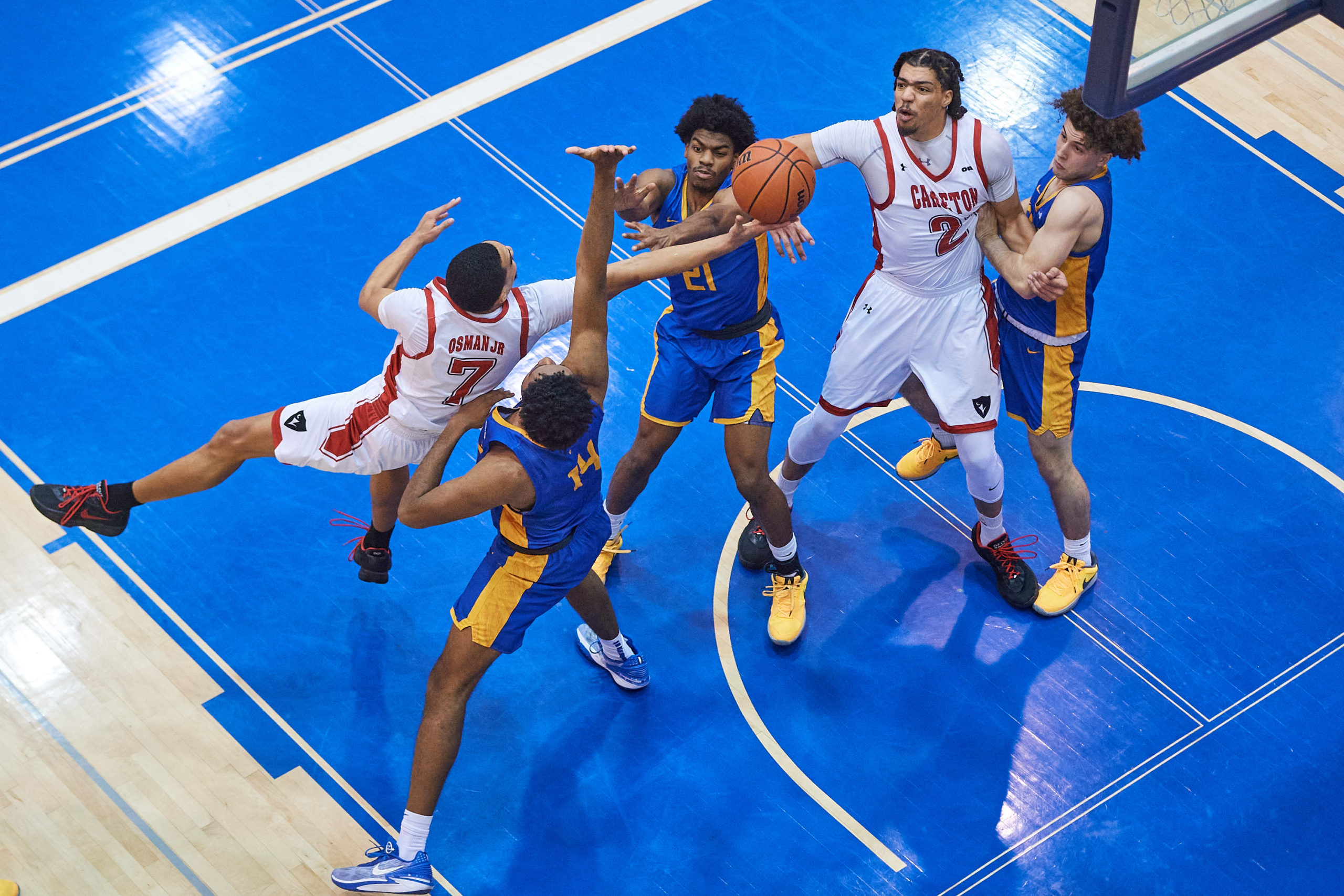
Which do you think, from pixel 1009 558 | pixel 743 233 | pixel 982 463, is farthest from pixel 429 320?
pixel 1009 558

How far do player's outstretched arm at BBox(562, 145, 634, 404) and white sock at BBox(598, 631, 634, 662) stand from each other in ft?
4.36

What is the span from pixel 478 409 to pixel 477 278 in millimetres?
558

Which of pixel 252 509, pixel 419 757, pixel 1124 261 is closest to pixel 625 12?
pixel 1124 261

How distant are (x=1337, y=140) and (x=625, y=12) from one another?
16.5 ft

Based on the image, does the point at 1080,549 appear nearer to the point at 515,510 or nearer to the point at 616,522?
the point at 616,522

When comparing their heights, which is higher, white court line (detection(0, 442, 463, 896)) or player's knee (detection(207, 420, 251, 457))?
player's knee (detection(207, 420, 251, 457))

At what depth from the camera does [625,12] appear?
9938mm

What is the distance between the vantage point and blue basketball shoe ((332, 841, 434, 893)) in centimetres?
570

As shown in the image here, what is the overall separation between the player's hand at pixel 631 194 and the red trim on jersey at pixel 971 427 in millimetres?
1743

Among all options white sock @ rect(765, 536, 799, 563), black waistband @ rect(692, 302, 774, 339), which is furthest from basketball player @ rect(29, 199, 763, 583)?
white sock @ rect(765, 536, 799, 563)

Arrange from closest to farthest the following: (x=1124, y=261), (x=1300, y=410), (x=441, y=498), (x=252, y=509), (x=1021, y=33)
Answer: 1. (x=441, y=498)
2. (x=252, y=509)
3. (x=1300, y=410)
4. (x=1124, y=261)
5. (x=1021, y=33)

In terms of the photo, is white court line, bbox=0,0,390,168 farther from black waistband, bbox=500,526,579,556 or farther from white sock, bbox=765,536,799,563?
white sock, bbox=765,536,799,563

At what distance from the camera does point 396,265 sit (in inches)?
240

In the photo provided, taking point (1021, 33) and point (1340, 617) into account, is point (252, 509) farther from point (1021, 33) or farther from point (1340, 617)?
point (1021, 33)
